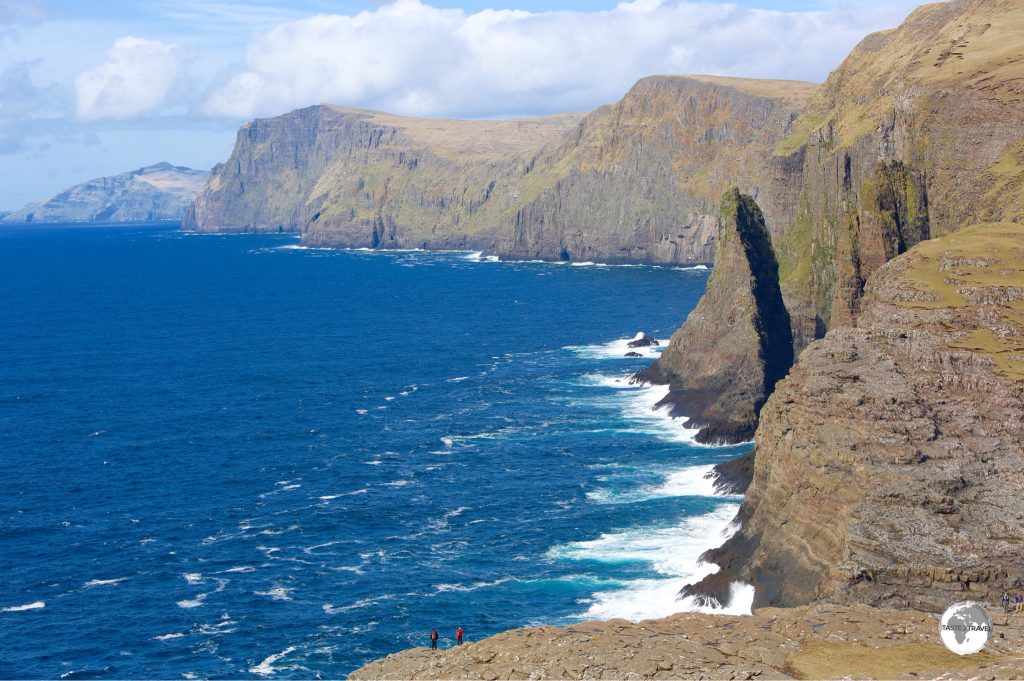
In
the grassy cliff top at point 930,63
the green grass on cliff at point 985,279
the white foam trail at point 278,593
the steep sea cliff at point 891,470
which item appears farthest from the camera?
the grassy cliff top at point 930,63

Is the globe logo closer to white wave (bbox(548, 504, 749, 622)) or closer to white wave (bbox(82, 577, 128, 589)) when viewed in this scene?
white wave (bbox(548, 504, 749, 622))

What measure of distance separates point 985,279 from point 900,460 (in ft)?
84.8

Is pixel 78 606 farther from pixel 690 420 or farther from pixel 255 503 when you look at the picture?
pixel 690 420

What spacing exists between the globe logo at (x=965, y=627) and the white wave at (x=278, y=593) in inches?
2133

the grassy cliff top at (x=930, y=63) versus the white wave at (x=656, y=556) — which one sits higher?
the grassy cliff top at (x=930, y=63)

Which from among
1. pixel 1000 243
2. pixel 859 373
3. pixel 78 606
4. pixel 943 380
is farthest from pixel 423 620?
pixel 1000 243

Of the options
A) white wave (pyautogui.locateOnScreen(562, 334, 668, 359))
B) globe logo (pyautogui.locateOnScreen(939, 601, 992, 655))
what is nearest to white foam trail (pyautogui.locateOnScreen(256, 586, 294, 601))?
globe logo (pyautogui.locateOnScreen(939, 601, 992, 655))

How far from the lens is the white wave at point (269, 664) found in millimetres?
77250

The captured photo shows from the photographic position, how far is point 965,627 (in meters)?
47.4

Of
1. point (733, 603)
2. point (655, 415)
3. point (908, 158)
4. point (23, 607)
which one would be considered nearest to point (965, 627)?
point (733, 603)

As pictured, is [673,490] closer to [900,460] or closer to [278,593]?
[900,460]

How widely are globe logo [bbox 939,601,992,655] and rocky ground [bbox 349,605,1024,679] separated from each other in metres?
1.23

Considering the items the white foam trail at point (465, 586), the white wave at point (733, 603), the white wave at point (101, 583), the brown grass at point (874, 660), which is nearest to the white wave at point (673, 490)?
the white foam trail at point (465, 586)

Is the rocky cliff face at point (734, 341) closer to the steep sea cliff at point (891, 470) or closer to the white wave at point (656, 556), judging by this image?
the steep sea cliff at point (891, 470)
